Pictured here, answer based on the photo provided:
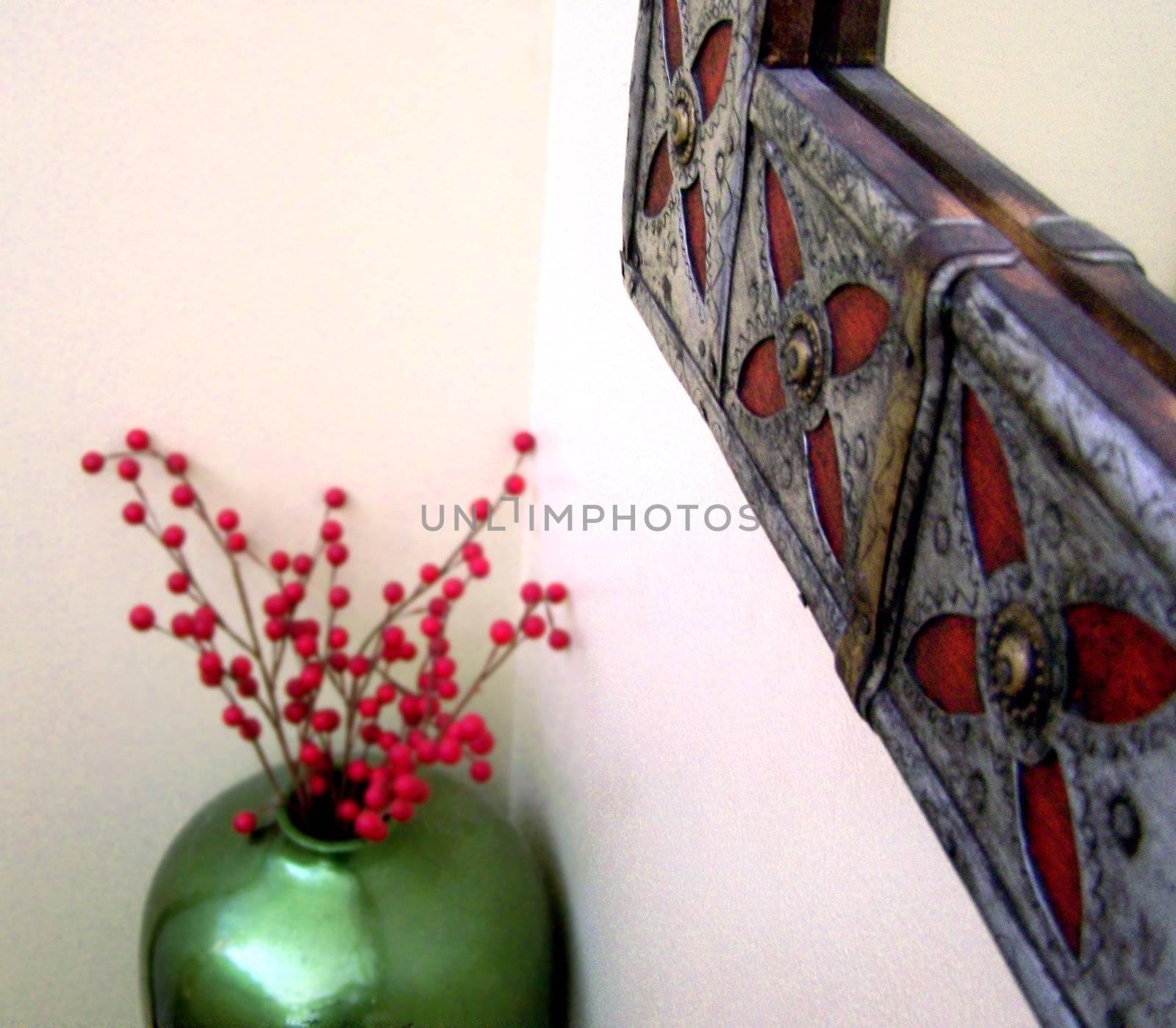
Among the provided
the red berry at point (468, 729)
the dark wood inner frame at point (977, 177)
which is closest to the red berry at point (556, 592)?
the red berry at point (468, 729)

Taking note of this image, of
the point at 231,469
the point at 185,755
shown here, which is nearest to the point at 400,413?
the point at 231,469

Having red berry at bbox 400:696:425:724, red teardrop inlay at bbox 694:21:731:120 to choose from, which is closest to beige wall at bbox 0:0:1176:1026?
red berry at bbox 400:696:425:724

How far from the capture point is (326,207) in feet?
2.60

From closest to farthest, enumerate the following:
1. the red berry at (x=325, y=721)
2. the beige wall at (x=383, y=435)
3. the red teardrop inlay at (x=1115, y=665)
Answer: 1. the red teardrop inlay at (x=1115, y=665)
2. the beige wall at (x=383, y=435)
3. the red berry at (x=325, y=721)

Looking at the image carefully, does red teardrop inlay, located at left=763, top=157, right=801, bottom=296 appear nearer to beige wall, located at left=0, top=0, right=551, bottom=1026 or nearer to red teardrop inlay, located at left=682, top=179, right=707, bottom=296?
red teardrop inlay, located at left=682, top=179, right=707, bottom=296

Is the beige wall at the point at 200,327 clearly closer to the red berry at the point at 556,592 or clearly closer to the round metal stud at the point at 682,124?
the red berry at the point at 556,592

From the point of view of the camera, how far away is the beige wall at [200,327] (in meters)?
0.73

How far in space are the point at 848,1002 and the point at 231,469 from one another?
618 mm

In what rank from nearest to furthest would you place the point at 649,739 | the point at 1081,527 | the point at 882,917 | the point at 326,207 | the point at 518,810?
the point at 1081,527
the point at 882,917
the point at 649,739
the point at 326,207
the point at 518,810

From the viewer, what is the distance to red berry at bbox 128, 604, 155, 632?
77cm

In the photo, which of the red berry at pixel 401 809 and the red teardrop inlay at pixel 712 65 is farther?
the red berry at pixel 401 809

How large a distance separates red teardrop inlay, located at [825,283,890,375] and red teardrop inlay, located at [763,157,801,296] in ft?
0.08

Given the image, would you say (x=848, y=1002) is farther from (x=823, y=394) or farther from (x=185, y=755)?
(x=185, y=755)

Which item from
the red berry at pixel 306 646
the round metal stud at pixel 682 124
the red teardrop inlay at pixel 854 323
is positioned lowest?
the red berry at pixel 306 646
